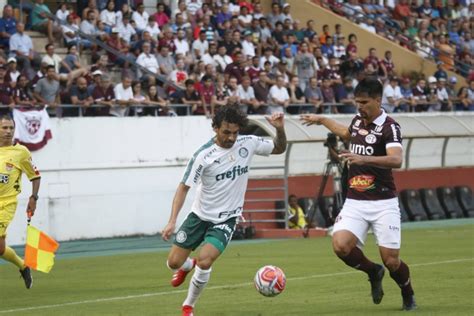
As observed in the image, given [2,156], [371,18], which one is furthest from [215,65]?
[2,156]

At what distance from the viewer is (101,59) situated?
28531mm

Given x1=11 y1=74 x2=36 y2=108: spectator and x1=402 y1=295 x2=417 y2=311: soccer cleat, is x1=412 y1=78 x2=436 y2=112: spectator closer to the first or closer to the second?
x1=11 y1=74 x2=36 y2=108: spectator

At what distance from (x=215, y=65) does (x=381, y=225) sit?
19238 mm

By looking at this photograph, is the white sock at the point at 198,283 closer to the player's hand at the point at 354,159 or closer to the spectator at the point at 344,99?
the player's hand at the point at 354,159

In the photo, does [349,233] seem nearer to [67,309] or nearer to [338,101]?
[67,309]

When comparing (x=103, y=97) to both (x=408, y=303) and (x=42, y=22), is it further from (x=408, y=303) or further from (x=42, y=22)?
(x=408, y=303)

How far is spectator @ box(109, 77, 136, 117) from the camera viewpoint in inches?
1099

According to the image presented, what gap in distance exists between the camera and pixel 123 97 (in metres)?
28.1

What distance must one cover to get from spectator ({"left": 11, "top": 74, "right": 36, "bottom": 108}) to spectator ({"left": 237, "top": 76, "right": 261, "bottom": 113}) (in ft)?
20.6

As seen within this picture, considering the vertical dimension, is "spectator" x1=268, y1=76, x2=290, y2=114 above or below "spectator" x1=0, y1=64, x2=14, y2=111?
below

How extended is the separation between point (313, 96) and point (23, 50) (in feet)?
29.5

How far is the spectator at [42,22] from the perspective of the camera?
94.7 ft

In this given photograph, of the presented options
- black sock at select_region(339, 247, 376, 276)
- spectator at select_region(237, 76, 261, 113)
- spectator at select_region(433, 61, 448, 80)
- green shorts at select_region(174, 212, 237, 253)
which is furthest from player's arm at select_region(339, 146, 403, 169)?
spectator at select_region(433, 61, 448, 80)

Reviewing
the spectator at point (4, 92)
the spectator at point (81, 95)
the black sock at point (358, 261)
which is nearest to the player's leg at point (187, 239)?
the black sock at point (358, 261)
